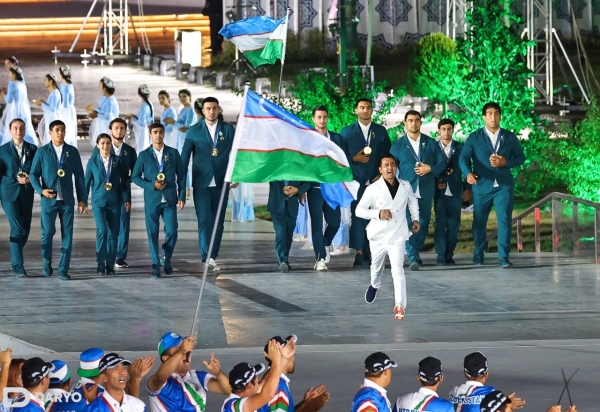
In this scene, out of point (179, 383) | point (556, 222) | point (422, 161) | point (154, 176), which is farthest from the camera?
point (556, 222)

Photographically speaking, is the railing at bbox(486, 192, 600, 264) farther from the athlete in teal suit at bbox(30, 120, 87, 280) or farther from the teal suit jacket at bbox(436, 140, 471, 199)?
the athlete in teal suit at bbox(30, 120, 87, 280)

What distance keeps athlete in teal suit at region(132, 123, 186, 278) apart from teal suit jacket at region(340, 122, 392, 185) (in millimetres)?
1810

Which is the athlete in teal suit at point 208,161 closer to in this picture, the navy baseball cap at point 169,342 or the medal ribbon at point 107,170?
the medal ribbon at point 107,170

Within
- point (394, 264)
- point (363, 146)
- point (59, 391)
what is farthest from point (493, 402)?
point (363, 146)

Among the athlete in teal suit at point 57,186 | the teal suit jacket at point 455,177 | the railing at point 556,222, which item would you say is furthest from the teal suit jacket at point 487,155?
the athlete in teal suit at point 57,186

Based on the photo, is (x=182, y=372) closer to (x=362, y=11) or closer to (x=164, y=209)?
(x=164, y=209)

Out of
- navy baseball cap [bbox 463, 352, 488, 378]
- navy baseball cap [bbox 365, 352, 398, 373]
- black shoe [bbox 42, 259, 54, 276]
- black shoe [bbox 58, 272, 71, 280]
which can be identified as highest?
navy baseball cap [bbox 365, 352, 398, 373]

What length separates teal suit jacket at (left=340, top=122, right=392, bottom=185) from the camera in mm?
17125

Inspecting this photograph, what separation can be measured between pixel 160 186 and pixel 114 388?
7602 mm

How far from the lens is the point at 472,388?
31.0 ft

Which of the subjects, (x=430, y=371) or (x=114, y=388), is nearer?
(x=114, y=388)

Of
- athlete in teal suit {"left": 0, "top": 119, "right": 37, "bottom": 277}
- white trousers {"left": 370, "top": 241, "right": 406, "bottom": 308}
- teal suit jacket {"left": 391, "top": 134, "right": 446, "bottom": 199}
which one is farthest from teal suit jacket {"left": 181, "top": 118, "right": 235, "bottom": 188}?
white trousers {"left": 370, "top": 241, "right": 406, "bottom": 308}

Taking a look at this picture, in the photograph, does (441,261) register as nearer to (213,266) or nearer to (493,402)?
(213,266)

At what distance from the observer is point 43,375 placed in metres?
8.93
